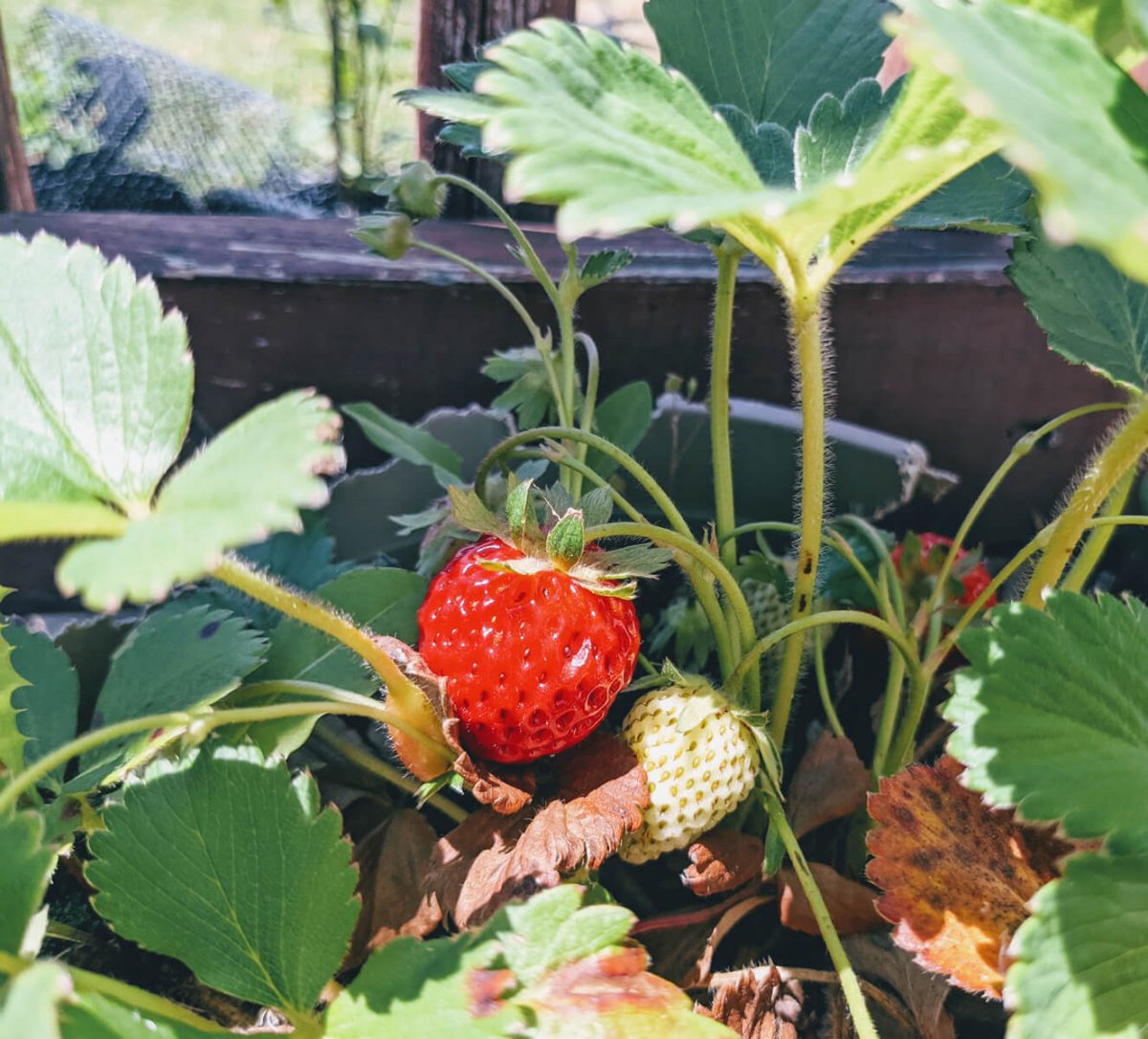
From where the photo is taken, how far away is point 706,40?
50 cm

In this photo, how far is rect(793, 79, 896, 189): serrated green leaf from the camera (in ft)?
1.27

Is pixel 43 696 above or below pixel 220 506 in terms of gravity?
below

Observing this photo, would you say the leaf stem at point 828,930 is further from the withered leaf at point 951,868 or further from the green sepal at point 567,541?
the green sepal at point 567,541

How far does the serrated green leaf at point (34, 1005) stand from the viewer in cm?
24

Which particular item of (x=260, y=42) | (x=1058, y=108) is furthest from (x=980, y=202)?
(x=260, y=42)

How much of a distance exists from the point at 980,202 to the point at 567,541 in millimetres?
245

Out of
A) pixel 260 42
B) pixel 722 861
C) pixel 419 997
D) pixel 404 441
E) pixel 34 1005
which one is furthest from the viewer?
pixel 260 42

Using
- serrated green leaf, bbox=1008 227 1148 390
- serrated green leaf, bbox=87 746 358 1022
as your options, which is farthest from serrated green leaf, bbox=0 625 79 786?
serrated green leaf, bbox=1008 227 1148 390

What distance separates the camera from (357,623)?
52 cm

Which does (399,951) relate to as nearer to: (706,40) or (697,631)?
(697,631)

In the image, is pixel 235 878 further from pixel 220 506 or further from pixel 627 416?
pixel 627 416

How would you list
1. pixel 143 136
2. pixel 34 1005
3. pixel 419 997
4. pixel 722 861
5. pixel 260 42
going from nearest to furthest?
pixel 34 1005, pixel 419 997, pixel 722 861, pixel 143 136, pixel 260 42

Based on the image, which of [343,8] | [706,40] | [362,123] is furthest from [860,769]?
[343,8]

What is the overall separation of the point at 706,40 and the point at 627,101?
8.2 inches
